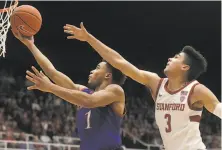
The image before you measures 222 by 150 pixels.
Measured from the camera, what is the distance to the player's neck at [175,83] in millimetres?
3865

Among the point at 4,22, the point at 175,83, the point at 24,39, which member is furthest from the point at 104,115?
the point at 4,22

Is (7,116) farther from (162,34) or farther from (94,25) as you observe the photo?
(162,34)

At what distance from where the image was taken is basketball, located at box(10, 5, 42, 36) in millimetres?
4777

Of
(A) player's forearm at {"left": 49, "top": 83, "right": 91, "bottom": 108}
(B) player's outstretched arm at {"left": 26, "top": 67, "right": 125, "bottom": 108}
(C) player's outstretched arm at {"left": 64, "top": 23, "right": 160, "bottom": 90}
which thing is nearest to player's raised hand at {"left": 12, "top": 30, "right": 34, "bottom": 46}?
(C) player's outstretched arm at {"left": 64, "top": 23, "right": 160, "bottom": 90}

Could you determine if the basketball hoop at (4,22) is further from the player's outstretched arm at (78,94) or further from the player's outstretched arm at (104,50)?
the player's outstretched arm at (78,94)

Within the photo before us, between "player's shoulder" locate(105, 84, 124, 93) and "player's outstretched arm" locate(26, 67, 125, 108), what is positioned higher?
"player's shoulder" locate(105, 84, 124, 93)

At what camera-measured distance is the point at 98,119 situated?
13.4 feet

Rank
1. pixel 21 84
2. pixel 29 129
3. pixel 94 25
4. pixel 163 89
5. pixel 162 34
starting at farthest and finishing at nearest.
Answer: pixel 162 34 → pixel 94 25 → pixel 21 84 → pixel 29 129 → pixel 163 89

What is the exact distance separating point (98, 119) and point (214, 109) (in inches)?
38.6

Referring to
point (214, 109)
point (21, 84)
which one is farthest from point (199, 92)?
point (21, 84)

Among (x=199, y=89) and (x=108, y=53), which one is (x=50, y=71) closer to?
(x=108, y=53)

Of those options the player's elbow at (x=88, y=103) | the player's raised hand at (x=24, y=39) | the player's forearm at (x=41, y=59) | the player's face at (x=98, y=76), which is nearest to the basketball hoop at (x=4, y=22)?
the player's raised hand at (x=24, y=39)

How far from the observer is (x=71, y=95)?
350cm

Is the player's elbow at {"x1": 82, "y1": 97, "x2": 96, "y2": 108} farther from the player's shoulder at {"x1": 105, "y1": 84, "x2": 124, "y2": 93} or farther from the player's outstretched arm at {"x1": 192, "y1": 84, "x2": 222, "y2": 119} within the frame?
the player's outstretched arm at {"x1": 192, "y1": 84, "x2": 222, "y2": 119}
